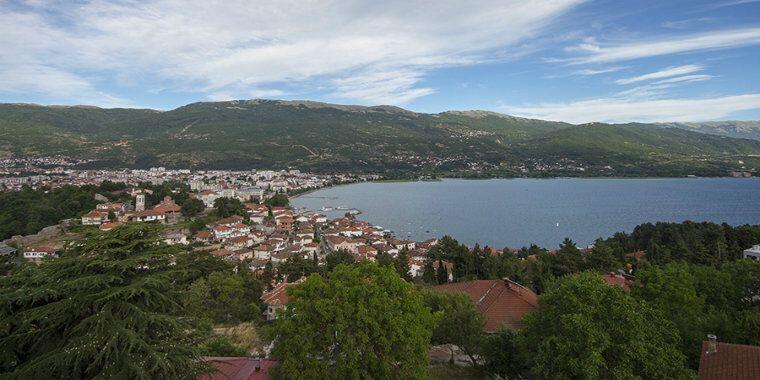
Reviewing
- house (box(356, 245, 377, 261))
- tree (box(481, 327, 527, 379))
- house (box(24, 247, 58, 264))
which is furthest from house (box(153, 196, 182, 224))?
tree (box(481, 327, 527, 379))

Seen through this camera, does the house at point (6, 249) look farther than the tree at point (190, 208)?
No

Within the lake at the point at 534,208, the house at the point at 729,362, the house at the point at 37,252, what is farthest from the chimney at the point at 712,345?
the lake at the point at 534,208

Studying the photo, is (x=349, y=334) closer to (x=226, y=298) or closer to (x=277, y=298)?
(x=277, y=298)

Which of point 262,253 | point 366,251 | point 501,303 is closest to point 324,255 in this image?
point 366,251

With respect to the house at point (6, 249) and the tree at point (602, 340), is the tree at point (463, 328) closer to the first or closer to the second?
the tree at point (602, 340)

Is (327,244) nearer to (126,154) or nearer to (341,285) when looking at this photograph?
(341,285)
